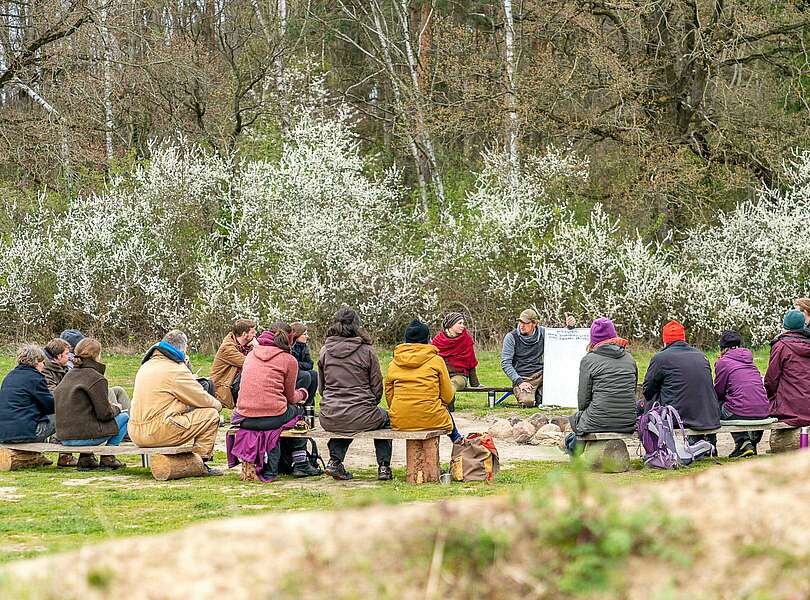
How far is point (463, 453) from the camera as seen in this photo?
10.5 meters

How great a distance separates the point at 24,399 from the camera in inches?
449

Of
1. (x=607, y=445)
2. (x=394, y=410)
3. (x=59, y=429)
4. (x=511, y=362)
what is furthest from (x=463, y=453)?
(x=511, y=362)

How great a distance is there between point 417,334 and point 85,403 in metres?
3.37

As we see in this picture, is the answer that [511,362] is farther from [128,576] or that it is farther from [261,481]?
[128,576]

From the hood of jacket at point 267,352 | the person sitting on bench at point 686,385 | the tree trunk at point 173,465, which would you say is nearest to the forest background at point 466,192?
the hood of jacket at point 267,352

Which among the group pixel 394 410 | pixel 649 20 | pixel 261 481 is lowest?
pixel 261 481

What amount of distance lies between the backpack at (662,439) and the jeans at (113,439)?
5.22 metres

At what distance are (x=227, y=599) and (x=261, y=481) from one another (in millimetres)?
6850

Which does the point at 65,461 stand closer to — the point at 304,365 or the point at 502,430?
the point at 304,365

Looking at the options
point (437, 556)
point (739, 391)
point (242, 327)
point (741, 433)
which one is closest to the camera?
point (437, 556)

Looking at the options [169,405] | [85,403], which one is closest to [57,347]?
[85,403]

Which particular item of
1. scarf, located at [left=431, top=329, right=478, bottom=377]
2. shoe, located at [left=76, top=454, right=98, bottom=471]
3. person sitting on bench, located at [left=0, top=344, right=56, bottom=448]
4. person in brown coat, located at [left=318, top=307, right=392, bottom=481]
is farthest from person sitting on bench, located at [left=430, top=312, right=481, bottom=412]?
person sitting on bench, located at [left=0, top=344, right=56, bottom=448]

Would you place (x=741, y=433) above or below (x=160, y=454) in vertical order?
below

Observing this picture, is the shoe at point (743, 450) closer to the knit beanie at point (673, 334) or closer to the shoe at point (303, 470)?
the knit beanie at point (673, 334)
